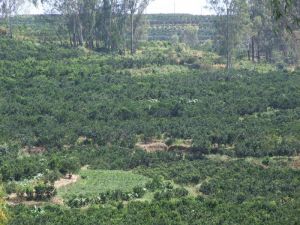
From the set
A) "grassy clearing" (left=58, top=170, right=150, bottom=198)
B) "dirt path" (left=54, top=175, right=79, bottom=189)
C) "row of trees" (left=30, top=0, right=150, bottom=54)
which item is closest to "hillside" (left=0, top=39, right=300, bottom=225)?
"grassy clearing" (left=58, top=170, right=150, bottom=198)

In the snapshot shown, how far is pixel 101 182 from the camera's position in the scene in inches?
1115

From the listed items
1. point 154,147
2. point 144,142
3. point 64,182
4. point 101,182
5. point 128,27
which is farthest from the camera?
point 128,27

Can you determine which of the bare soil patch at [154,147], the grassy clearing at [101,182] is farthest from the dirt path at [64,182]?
the bare soil patch at [154,147]

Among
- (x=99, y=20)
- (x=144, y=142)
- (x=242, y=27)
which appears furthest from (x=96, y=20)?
(x=144, y=142)

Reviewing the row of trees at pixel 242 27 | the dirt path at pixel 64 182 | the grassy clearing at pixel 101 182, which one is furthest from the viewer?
the row of trees at pixel 242 27

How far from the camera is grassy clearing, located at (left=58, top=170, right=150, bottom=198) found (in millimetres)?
26791

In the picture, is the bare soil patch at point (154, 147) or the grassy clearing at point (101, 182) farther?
the bare soil patch at point (154, 147)

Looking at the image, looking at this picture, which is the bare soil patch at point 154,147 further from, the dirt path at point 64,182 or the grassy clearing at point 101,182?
the dirt path at point 64,182

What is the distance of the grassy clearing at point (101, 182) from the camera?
26.8 m

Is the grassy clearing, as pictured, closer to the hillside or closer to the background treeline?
the hillside

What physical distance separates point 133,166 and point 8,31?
4490 centimetres

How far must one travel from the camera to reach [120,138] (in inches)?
1438

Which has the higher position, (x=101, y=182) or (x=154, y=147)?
(x=101, y=182)

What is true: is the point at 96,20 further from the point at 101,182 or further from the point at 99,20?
the point at 101,182
